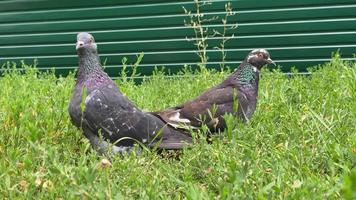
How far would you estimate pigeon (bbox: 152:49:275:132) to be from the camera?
4.15 metres

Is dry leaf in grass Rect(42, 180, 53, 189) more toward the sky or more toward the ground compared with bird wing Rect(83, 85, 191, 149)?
more toward the sky

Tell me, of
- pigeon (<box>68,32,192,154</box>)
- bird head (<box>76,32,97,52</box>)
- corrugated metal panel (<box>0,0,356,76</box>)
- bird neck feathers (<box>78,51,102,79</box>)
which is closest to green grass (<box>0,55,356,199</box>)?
pigeon (<box>68,32,192,154</box>)

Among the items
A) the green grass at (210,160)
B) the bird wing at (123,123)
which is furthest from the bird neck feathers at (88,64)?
the green grass at (210,160)

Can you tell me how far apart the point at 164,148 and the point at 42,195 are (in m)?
1.31

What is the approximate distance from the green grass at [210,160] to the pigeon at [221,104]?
0.64 ft

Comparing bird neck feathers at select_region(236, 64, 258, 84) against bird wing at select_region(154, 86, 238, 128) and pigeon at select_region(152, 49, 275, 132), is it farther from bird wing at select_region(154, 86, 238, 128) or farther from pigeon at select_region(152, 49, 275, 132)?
bird wing at select_region(154, 86, 238, 128)

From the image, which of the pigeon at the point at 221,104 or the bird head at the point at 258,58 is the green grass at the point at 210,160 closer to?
the pigeon at the point at 221,104

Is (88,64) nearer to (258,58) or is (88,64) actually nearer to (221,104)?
(221,104)

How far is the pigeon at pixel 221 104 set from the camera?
415 cm

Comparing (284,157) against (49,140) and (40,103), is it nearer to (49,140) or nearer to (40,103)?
(49,140)

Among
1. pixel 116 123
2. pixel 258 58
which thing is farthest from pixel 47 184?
pixel 258 58

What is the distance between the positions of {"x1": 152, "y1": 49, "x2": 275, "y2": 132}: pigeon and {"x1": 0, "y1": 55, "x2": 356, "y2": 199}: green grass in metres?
0.19

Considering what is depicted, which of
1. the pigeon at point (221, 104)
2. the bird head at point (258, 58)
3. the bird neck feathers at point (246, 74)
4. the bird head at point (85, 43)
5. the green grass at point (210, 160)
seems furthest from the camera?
the bird head at point (258, 58)

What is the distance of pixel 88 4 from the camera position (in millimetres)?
9109
